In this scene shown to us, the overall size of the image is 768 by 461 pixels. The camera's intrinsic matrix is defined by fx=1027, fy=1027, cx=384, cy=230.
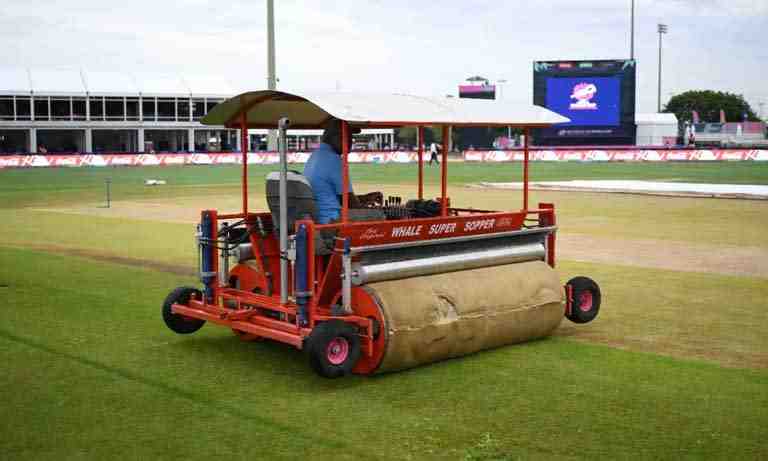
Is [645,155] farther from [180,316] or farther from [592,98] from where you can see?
[180,316]

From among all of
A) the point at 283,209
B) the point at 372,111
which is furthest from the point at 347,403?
the point at 372,111

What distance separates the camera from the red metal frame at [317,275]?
26.7 ft

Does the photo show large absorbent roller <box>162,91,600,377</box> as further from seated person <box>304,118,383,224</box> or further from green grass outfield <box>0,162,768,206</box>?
green grass outfield <box>0,162,768,206</box>

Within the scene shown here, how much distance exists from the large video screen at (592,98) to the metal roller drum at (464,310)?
66.2 m

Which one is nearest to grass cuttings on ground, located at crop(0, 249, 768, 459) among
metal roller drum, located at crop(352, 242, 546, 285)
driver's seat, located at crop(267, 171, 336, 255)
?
metal roller drum, located at crop(352, 242, 546, 285)

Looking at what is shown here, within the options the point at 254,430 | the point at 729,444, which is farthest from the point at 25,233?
the point at 729,444

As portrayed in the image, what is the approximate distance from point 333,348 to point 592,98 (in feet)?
230

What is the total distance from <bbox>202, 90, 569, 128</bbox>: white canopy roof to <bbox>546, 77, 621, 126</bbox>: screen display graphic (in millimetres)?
66033

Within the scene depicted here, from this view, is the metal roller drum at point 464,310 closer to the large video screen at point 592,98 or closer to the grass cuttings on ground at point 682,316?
the grass cuttings on ground at point 682,316

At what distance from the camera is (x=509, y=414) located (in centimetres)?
716

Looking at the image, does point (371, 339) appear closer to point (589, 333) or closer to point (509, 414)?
point (509, 414)

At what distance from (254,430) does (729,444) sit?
10.1 feet

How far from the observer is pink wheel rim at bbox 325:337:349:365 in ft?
25.8

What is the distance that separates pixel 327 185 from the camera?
8883 mm
